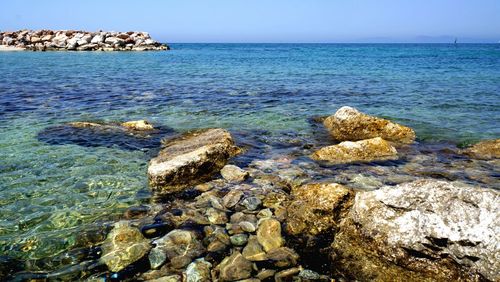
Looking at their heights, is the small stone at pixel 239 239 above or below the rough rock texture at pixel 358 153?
below

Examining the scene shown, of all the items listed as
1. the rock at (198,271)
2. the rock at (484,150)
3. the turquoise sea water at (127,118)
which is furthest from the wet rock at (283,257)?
the rock at (484,150)

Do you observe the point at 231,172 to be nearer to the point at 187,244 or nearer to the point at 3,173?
the point at 187,244

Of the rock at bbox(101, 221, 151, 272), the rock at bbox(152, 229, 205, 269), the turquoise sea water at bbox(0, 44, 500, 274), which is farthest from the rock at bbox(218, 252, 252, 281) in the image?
the turquoise sea water at bbox(0, 44, 500, 274)

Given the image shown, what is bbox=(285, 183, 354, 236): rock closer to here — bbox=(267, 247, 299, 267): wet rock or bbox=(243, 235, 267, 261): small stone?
bbox=(267, 247, 299, 267): wet rock

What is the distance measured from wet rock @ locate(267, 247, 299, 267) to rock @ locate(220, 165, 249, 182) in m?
2.57

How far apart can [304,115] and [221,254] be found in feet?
31.2

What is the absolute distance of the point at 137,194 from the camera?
6598 mm

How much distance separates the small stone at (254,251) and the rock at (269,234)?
0.07 m

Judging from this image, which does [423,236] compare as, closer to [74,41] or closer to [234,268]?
[234,268]

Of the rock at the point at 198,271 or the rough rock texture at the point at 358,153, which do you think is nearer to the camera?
the rock at the point at 198,271

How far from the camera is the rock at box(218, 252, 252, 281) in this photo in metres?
4.32

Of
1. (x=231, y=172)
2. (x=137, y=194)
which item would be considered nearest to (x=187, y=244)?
(x=137, y=194)

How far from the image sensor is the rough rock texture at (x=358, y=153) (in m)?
8.37

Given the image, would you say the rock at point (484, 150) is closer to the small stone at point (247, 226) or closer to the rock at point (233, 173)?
the rock at point (233, 173)
